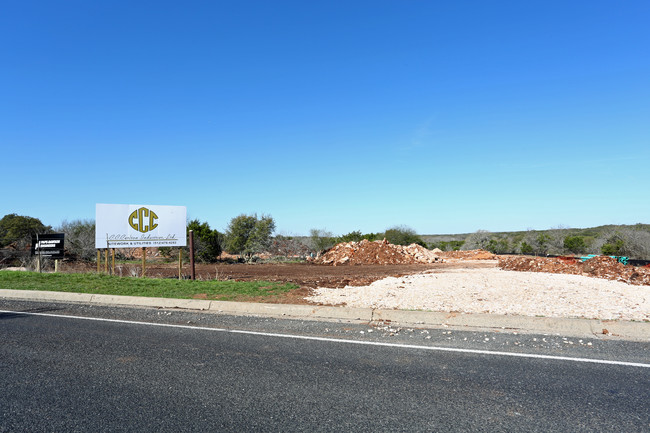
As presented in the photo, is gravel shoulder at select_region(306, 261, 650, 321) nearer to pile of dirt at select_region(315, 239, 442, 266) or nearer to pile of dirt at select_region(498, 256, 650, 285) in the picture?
pile of dirt at select_region(498, 256, 650, 285)

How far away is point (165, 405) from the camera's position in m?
4.18

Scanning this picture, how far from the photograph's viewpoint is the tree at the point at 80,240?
27.9 meters

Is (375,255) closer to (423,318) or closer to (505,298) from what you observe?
(505,298)

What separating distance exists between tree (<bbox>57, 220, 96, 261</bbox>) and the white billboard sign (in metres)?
11.8

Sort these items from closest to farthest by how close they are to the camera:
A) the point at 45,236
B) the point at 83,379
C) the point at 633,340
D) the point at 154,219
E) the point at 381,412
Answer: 1. the point at 381,412
2. the point at 83,379
3. the point at 633,340
4. the point at 154,219
5. the point at 45,236

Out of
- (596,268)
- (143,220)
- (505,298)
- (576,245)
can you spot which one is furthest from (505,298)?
(576,245)

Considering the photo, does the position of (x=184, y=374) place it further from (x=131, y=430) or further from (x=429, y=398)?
(x=429, y=398)

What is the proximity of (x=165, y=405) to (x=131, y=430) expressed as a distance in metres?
0.57

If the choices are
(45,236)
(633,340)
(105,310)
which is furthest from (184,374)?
(45,236)

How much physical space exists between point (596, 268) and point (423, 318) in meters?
12.9

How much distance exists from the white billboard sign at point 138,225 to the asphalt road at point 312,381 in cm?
830

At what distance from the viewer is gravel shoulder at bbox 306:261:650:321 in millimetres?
8745

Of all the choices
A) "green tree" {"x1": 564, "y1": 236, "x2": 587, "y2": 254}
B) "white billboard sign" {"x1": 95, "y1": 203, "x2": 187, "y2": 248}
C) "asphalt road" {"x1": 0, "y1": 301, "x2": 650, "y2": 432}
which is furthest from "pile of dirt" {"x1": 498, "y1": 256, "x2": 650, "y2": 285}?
"green tree" {"x1": 564, "y1": 236, "x2": 587, "y2": 254}

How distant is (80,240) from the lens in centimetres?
2897
